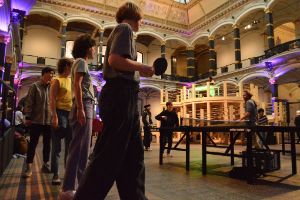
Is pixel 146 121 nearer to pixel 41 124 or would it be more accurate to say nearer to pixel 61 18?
pixel 41 124

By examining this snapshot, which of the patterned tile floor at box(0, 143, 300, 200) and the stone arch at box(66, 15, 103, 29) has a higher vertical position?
the stone arch at box(66, 15, 103, 29)

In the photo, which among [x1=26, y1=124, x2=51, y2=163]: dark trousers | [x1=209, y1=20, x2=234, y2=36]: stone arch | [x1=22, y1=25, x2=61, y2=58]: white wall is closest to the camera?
[x1=26, y1=124, x2=51, y2=163]: dark trousers

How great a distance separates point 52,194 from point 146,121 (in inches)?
251

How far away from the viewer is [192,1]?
78.6 ft

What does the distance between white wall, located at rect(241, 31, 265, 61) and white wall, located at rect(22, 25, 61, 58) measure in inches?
697

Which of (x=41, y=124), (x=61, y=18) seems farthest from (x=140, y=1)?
(x=41, y=124)

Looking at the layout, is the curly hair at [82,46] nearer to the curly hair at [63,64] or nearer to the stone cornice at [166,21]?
the curly hair at [63,64]

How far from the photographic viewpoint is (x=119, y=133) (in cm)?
168

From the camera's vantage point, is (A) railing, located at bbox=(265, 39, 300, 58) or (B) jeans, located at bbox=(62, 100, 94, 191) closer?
(B) jeans, located at bbox=(62, 100, 94, 191)

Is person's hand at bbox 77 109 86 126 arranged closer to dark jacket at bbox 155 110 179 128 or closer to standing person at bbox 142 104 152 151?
dark jacket at bbox 155 110 179 128

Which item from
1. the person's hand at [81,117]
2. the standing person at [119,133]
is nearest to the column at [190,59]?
the person's hand at [81,117]

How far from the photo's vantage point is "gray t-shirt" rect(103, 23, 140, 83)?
1.70 metres

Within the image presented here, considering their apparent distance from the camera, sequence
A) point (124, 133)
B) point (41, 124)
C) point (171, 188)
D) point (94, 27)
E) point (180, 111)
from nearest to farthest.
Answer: point (124, 133) → point (171, 188) → point (41, 124) → point (180, 111) → point (94, 27)

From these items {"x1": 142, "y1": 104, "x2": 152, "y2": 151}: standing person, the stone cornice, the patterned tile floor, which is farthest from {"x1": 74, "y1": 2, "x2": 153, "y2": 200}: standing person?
the stone cornice
